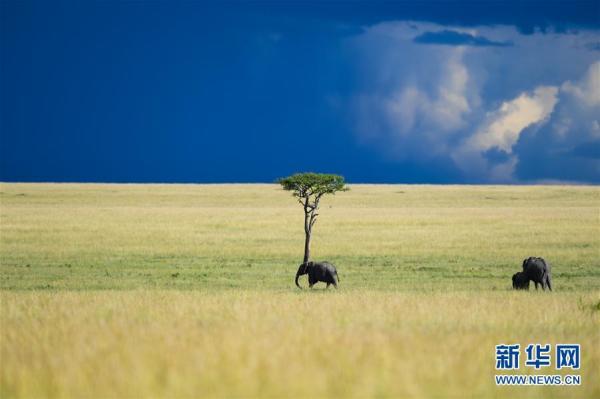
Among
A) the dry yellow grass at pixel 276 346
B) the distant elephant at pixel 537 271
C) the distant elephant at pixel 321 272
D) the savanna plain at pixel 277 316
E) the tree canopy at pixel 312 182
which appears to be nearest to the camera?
the dry yellow grass at pixel 276 346

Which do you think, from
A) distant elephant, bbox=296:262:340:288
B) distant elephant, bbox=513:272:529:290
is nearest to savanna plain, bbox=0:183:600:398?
distant elephant, bbox=296:262:340:288

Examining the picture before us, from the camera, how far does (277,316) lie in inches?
639

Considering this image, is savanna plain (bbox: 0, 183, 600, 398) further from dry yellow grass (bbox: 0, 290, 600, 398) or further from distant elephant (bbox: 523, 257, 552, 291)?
distant elephant (bbox: 523, 257, 552, 291)

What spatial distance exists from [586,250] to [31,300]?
32284mm

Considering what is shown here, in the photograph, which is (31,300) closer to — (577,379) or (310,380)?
(310,380)

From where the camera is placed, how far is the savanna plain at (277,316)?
9430 mm

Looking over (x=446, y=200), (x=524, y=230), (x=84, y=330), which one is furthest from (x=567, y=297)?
(x=446, y=200)

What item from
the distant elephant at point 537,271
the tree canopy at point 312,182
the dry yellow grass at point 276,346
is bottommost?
the dry yellow grass at point 276,346

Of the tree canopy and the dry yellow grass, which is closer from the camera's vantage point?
the dry yellow grass

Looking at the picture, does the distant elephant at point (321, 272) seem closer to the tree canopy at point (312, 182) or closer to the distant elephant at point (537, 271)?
the distant elephant at point (537, 271)

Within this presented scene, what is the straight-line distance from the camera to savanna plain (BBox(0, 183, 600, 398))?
9.43 m

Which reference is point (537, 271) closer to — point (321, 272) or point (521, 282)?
point (521, 282)

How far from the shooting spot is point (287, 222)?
6347 centimetres

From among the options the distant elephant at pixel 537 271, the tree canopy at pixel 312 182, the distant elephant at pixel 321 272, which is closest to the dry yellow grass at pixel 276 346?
the distant elephant at pixel 537 271
